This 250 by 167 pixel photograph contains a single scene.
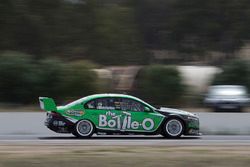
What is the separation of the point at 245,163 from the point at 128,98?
6.25 meters

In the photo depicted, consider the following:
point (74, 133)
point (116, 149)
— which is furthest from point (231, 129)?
point (116, 149)

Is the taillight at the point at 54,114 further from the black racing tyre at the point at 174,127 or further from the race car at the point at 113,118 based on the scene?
the black racing tyre at the point at 174,127

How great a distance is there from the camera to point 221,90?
29.6 meters

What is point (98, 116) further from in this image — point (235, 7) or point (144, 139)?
point (235, 7)

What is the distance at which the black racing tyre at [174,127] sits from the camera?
17.9 m

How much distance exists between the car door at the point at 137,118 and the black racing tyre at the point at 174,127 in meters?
0.22

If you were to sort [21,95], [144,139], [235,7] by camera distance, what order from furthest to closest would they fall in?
[235,7]
[21,95]
[144,139]

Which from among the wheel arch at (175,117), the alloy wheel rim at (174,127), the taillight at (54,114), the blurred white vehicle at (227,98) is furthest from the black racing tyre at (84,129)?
the blurred white vehicle at (227,98)

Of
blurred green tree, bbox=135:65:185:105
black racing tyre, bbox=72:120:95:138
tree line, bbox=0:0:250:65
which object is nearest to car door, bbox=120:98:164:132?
black racing tyre, bbox=72:120:95:138

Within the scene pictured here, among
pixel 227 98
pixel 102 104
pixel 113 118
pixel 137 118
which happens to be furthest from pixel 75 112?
pixel 227 98

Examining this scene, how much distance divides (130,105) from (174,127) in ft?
4.44

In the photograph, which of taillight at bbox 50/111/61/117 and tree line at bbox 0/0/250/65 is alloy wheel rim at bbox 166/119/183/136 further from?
tree line at bbox 0/0/250/65

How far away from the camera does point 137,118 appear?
17.9m

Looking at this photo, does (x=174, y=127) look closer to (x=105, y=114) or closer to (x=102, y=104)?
(x=105, y=114)
